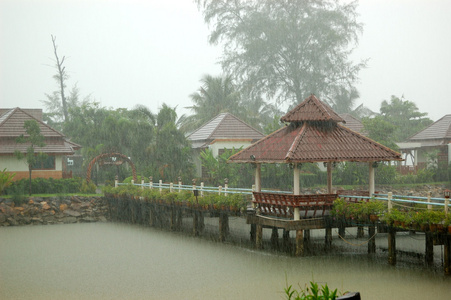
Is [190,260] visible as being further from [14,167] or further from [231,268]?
[14,167]

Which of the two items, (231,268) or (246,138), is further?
(246,138)

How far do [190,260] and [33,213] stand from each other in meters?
14.4

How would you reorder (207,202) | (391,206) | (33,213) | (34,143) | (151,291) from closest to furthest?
1. (151,291)
2. (391,206)
3. (207,202)
4. (33,213)
5. (34,143)

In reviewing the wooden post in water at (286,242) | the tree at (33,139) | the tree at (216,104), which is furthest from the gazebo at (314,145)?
the tree at (216,104)

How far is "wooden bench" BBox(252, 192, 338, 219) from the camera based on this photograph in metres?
18.3

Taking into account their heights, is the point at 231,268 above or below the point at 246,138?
below

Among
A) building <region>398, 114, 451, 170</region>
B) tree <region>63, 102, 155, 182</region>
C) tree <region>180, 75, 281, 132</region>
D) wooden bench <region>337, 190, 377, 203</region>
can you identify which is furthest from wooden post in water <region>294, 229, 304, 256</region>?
tree <region>180, 75, 281, 132</region>

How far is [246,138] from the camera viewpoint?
35312 millimetres

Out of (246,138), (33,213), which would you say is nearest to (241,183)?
(246,138)

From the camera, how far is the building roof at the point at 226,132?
1385 inches

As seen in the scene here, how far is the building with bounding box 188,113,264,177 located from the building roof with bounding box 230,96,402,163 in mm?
13350

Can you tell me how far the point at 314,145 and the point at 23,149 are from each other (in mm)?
20286

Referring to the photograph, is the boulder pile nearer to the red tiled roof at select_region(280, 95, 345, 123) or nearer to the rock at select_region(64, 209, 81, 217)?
the rock at select_region(64, 209, 81, 217)

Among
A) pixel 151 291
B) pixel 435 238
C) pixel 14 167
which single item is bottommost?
pixel 151 291
